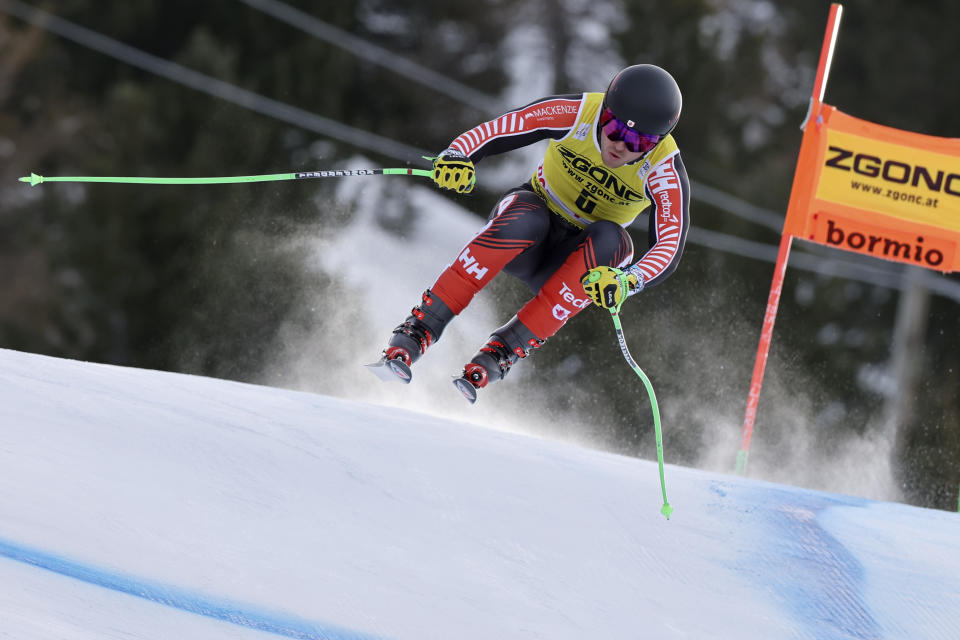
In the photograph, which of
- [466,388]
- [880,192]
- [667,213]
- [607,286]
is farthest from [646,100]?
[880,192]

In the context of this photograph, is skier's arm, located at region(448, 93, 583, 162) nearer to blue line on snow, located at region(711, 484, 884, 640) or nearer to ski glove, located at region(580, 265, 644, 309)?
ski glove, located at region(580, 265, 644, 309)

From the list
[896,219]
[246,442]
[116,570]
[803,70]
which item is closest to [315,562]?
[116,570]

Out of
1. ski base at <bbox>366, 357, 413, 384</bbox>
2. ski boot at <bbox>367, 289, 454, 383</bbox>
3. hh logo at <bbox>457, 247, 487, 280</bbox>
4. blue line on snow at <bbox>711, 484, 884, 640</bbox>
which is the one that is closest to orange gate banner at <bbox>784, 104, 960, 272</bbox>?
blue line on snow at <bbox>711, 484, 884, 640</bbox>

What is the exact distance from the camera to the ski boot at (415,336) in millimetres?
4348

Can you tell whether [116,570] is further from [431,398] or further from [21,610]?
[431,398]

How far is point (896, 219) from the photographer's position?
6.09 meters

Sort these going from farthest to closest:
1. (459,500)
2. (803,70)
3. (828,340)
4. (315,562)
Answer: (803,70)
(828,340)
(459,500)
(315,562)

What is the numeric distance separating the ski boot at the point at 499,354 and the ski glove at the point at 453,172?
2.06 ft

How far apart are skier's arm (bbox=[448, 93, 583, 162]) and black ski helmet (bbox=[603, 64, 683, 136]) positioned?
0.32 m

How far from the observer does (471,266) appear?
4.51 metres

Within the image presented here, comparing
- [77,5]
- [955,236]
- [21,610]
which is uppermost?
[77,5]

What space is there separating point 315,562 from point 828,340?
12.1 m

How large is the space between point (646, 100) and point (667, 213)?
1.61ft

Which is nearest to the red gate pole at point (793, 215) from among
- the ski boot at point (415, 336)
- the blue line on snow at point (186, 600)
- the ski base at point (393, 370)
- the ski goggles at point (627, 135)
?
the ski goggles at point (627, 135)
